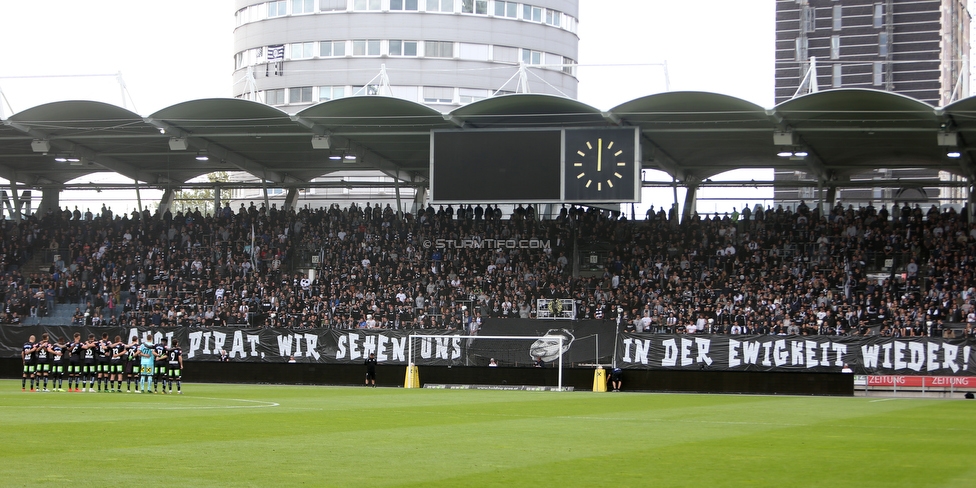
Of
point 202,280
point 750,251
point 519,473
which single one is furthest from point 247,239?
point 519,473

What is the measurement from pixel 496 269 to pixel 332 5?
160ft

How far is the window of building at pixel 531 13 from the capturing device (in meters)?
88.7

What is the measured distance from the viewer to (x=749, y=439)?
15789 mm

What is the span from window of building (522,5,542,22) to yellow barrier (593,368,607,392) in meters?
55.7

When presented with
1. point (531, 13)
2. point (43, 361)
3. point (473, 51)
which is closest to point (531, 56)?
point (531, 13)

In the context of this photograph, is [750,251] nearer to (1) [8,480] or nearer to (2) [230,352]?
(2) [230,352]

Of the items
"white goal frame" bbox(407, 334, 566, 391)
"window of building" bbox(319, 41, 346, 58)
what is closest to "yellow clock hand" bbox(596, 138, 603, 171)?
"white goal frame" bbox(407, 334, 566, 391)

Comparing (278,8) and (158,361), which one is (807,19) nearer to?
(278,8)

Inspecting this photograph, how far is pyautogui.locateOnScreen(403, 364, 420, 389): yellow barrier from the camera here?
1524 inches

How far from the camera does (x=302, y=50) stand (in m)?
89.3

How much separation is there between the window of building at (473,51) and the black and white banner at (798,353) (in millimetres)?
52987

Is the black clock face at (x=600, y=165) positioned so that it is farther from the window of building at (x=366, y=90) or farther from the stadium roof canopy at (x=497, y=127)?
the window of building at (x=366, y=90)

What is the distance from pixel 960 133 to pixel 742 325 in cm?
1118

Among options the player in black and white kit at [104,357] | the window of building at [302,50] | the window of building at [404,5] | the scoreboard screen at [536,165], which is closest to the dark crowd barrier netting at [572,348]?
the scoreboard screen at [536,165]
